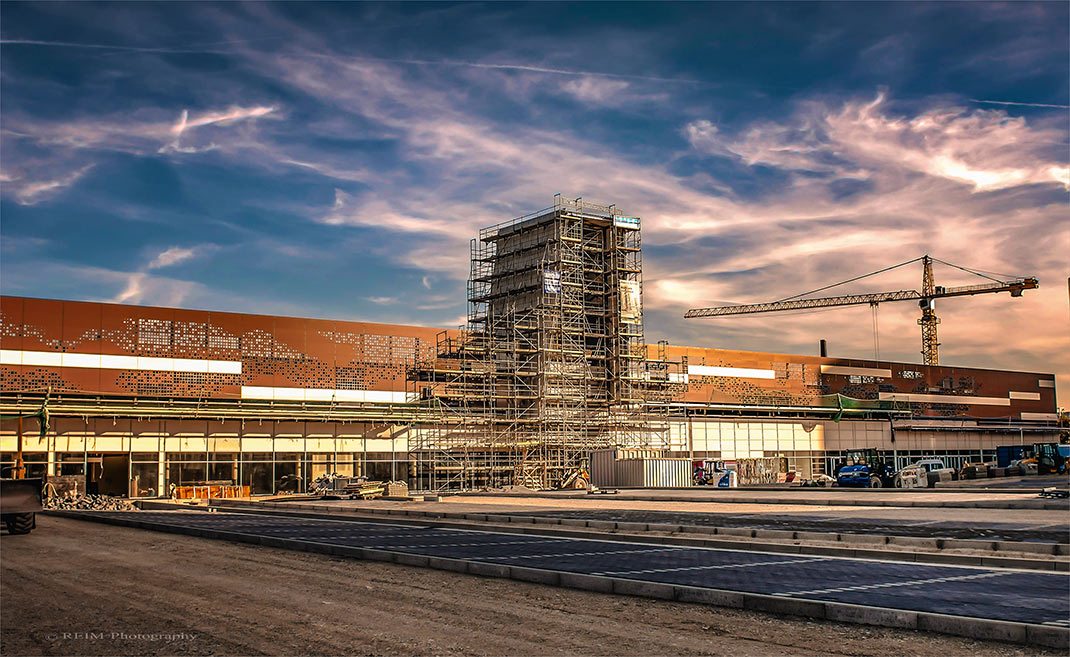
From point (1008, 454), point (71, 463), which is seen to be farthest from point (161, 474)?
point (1008, 454)

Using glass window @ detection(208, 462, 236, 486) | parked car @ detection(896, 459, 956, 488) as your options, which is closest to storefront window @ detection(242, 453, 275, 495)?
glass window @ detection(208, 462, 236, 486)

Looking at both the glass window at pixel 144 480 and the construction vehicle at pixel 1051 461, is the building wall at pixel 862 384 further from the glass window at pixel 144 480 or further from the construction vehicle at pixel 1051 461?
the glass window at pixel 144 480

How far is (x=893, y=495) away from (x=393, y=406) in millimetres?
38726

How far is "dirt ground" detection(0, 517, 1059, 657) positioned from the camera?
9.73m

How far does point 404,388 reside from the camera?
72.5 meters

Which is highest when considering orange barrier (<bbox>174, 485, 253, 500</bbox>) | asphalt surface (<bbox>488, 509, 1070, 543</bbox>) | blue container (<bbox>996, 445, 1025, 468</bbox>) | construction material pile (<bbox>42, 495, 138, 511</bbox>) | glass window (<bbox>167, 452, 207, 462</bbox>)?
glass window (<bbox>167, 452, 207, 462</bbox>)

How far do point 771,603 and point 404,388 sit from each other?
6198 cm

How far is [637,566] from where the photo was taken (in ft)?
53.9

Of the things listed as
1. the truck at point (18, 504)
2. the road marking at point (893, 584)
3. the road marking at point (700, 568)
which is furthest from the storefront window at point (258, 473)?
the road marking at point (893, 584)

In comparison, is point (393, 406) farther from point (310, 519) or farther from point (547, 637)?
point (547, 637)

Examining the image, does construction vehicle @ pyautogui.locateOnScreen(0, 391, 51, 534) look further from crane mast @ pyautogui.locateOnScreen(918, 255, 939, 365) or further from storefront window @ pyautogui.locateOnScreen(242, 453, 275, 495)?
crane mast @ pyautogui.locateOnScreen(918, 255, 939, 365)

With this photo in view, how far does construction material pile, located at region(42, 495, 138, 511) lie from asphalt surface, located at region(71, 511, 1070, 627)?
1003 inches

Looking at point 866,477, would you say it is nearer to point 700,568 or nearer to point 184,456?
point 184,456

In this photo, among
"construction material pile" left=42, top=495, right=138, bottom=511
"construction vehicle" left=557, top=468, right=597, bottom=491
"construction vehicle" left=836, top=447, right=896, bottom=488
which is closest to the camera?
"construction material pile" left=42, top=495, right=138, bottom=511
